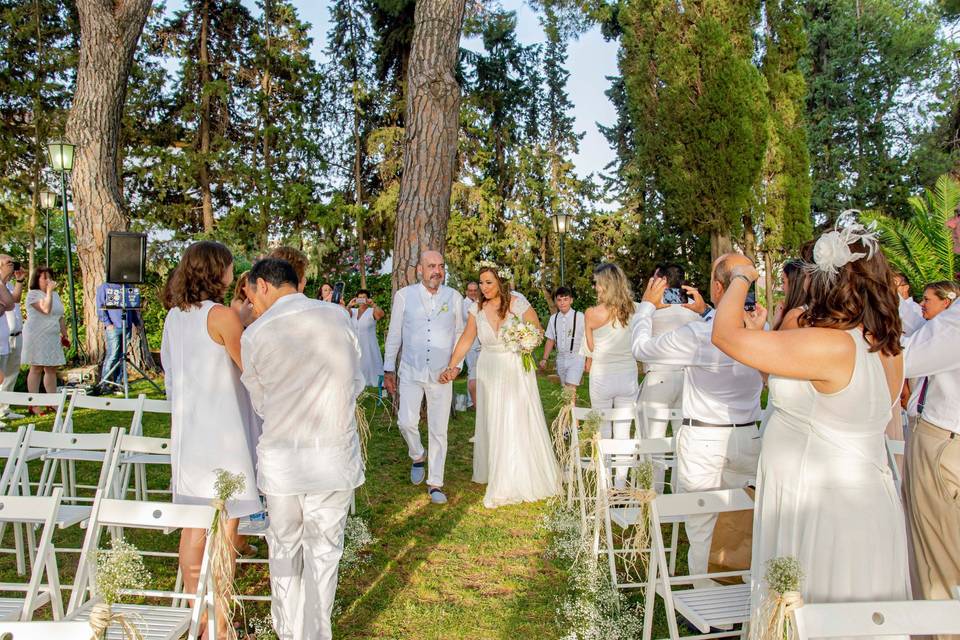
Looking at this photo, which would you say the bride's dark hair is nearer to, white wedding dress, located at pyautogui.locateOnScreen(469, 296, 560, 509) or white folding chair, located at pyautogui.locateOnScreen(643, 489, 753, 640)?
white wedding dress, located at pyautogui.locateOnScreen(469, 296, 560, 509)

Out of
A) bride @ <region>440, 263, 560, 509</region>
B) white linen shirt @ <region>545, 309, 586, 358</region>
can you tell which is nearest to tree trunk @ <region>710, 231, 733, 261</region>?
white linen shirt @ <region>545, 309, 586, 358</region>

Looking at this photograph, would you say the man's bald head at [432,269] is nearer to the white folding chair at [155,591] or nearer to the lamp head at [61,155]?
the white folding chair at [155,591]

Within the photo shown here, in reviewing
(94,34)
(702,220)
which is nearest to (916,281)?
(702,220)

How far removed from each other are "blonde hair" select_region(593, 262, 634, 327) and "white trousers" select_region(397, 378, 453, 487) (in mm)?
1618

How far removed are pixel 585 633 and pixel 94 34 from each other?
1283 cm

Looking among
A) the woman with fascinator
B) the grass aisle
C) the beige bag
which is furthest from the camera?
the grass aisle

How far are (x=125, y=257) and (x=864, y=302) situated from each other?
10.1 m

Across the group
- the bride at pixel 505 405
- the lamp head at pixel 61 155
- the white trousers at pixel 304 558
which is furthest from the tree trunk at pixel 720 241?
the white trousers at pixel 304 558

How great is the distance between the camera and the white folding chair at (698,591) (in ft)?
9.05

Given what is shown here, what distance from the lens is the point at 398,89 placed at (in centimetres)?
2511

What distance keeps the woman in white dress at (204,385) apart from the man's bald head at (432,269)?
9.48 feet

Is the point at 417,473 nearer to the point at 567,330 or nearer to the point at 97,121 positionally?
the point at 567,330

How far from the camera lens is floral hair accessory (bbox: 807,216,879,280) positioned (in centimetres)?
230

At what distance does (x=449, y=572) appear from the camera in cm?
450
